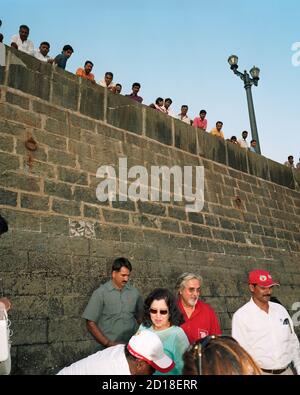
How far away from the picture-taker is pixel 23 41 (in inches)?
235

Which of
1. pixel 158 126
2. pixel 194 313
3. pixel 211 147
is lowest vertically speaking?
pixel 194 313

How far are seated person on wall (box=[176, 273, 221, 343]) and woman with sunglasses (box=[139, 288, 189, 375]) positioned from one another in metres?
0.28

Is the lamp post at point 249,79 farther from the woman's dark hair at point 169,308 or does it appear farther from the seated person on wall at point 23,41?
the woman's dark hair at point 169,308

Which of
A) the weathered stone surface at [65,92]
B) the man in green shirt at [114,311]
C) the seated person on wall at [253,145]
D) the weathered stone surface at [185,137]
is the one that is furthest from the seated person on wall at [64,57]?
the seated person on wall at [253,145]

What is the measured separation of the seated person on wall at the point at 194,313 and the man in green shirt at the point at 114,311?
0.61 meters

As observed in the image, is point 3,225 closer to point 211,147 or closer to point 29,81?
point 29,81

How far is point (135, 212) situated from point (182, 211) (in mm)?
1183

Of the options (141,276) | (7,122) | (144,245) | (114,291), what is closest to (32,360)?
(114,291)

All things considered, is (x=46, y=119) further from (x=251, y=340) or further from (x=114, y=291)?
(x=251, y=340)

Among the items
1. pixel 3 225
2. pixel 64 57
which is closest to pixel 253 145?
pixel 64 57

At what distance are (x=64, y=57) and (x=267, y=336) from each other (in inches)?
216

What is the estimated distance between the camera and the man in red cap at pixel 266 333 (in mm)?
3139

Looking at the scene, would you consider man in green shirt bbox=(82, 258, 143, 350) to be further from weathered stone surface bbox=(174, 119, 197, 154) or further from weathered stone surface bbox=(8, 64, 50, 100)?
weathered stone surface bbox=(174, 119, 197, 154)
